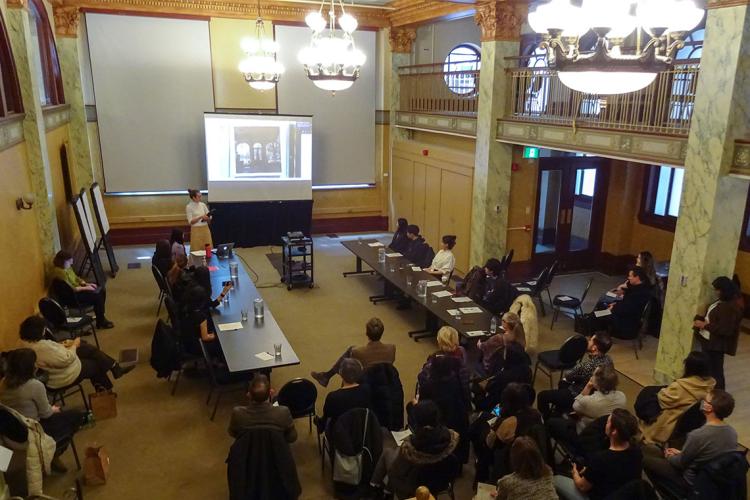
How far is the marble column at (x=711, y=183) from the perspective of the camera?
5906 mm

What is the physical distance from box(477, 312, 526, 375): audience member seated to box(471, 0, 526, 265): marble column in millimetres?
4445

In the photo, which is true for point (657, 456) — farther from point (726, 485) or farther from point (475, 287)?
point (475, 287)

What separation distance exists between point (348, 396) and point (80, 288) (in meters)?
5.29

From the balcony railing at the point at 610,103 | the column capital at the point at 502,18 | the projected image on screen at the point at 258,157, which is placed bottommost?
the projected image on screen at the point at 258,157

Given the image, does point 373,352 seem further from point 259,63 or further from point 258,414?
point 259,63

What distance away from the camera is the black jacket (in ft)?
14.1

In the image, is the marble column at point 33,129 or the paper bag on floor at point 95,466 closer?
the paper bag on floor at point 95,466

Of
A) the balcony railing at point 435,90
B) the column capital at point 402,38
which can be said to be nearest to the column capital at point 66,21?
the column capital at point 402,38

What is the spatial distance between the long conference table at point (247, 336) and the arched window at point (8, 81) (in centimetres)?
374

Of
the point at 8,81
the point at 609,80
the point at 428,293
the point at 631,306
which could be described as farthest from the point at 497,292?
the point at 8,81

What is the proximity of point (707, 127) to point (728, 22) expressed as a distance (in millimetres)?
1045

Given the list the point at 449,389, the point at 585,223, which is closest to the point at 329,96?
the point at 585,223

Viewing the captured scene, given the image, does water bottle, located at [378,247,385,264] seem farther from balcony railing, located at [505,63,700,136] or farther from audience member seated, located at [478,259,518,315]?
balcony railing, located at [505,63,700,136]

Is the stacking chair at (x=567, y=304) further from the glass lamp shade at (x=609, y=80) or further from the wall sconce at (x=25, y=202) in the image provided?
the wall sconce at (x=25, y=202)
